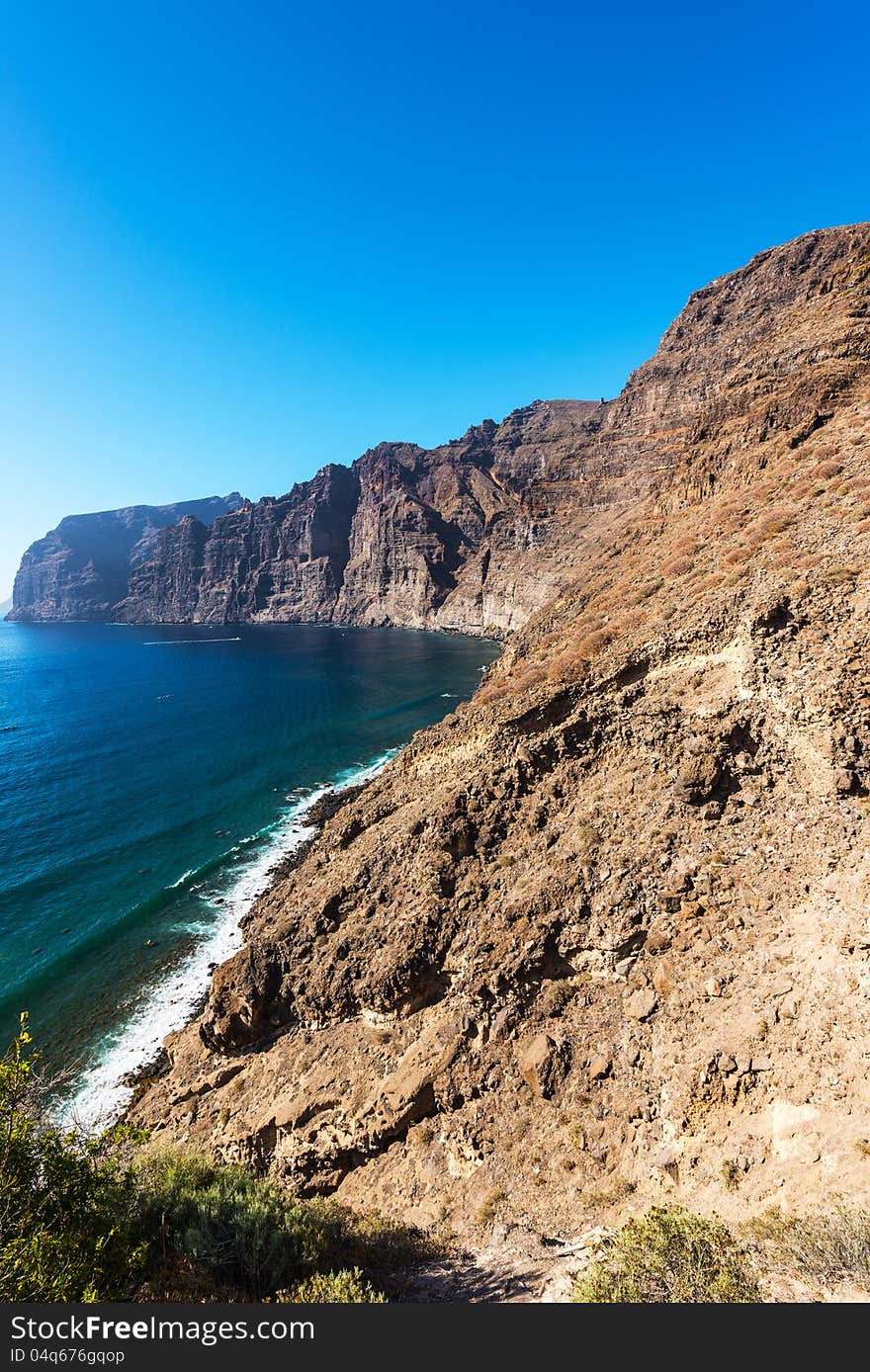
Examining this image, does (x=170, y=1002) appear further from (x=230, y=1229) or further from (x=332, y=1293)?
(x=332, y=1293)

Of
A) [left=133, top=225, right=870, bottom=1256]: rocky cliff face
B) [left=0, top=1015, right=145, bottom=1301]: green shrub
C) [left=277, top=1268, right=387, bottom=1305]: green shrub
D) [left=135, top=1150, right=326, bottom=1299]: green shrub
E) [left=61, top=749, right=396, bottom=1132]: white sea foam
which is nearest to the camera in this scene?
[left=0, top=1015, right=145, bottom=1301]: green shrub

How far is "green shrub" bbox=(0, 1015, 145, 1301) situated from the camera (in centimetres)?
742

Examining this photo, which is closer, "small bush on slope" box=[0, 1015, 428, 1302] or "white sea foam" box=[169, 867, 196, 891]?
"small bush on slope" box=[0, 1015, 428, 1302]

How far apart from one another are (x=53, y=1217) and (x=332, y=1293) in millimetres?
4758

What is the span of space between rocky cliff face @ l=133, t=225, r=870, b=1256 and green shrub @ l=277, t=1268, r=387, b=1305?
4.10 meters

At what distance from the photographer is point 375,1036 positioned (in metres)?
16.2

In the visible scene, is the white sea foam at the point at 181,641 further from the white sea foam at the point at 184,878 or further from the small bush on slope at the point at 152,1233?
the small bush on slope at the point at 152,1233

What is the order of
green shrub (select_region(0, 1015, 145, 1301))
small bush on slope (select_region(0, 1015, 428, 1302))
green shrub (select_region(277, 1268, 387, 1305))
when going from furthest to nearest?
green shrub (select_region(277, 1268, 387, 1305))
small bush on slope (select_region(0, 1015, 428, 1302))
green shrub (select_region(0, 1015, 145, 1301))

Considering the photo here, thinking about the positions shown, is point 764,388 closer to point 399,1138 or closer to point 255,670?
point 399,1138

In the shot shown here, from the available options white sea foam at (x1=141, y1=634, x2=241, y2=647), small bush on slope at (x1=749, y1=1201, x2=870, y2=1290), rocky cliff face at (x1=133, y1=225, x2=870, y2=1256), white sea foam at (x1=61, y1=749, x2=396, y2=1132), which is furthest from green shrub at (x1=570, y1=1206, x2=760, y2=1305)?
white sea foam at (x1=141, y1=634, x2=241, y2=647)

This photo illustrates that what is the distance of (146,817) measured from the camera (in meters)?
48.3

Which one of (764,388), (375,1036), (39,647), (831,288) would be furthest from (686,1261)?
(39,647)

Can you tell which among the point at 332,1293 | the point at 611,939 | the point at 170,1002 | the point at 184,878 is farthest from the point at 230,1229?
the point at 184,878

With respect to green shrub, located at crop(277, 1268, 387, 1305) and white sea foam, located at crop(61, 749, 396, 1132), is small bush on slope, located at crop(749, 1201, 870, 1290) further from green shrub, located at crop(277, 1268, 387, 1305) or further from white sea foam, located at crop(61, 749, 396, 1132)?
white sea foam, located at crop(61, 749, 396, 1132)
